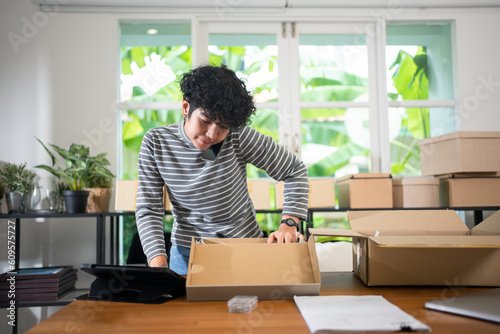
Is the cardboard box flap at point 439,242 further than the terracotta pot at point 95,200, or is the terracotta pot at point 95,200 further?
the terracotta pot at point 95,200

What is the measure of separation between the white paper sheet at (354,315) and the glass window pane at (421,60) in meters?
Result: 2.65

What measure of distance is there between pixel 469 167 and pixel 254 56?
1.65 metres

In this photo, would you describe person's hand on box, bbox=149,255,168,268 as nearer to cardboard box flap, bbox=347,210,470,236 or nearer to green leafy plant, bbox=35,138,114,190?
cardboard box flap, bbox=347,210,470,236

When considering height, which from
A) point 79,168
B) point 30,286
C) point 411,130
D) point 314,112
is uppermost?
point 314,112

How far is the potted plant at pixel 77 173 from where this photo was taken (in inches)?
99.9

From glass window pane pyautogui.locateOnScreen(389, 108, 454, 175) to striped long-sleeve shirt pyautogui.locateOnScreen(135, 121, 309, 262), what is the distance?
6.07 ft

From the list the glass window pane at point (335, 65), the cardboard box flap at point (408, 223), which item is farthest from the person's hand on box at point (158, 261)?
the glass window pane at point (335, 65)

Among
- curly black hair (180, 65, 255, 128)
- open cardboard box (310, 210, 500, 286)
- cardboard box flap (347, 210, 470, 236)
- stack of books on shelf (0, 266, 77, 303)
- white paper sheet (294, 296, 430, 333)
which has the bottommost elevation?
stack of books on shelf (0, 266, 77, 303)

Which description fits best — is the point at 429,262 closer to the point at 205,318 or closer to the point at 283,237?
the point at 283,237

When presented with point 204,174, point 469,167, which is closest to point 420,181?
point 469,167

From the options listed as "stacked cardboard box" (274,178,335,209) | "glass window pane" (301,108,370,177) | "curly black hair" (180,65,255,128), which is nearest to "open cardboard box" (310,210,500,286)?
"curly black hair" (180,65,255,128)

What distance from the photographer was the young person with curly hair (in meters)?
1.32

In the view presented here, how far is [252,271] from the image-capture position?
3.14ft

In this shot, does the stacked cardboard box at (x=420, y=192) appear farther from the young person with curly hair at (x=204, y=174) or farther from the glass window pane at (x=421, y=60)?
the young person with curly hair at (x=204, y=174)
